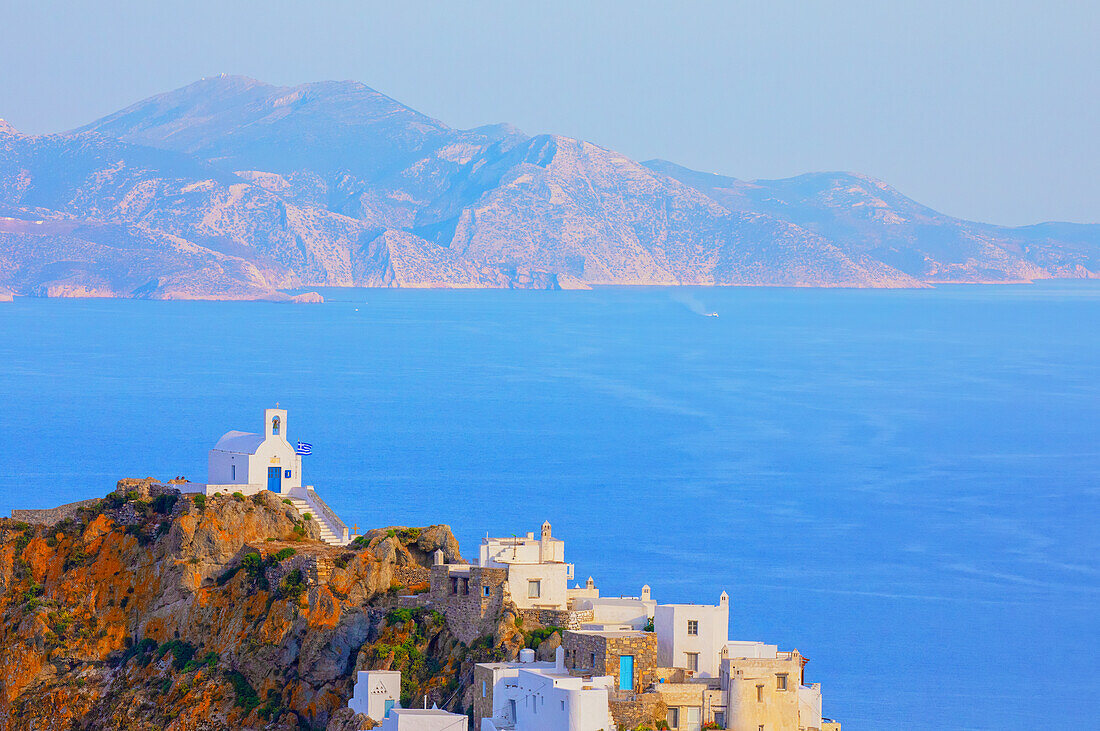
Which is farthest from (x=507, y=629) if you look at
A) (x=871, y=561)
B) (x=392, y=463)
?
(x=392, y=463)

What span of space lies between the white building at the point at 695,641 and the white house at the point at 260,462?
61.4 ft

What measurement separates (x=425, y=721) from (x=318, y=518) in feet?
50.9

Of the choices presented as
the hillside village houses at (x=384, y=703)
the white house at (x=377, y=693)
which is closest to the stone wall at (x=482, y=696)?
the hillside village houses at (x=384, y=703)

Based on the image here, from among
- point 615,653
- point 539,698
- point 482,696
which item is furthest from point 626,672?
point 482,696

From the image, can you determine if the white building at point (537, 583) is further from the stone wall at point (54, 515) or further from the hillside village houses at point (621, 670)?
the stone wall at point (54, 515)

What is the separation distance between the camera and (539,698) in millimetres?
42969

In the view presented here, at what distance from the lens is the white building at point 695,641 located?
46531 millimetres

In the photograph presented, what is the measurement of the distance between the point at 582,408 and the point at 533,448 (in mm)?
33424

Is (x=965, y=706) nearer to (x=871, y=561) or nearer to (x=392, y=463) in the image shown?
(x=871, y=561)

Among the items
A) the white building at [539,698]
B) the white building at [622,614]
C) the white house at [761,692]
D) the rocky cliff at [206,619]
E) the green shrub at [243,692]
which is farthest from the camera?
the green shrub at [243,692]

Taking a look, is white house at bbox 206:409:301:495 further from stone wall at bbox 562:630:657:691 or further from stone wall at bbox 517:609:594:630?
stone wall at bbox 562:630:657:691

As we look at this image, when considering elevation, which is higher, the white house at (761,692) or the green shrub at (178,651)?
the green shrub at (178,651)

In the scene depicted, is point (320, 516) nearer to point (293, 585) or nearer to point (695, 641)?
point (293, 585)

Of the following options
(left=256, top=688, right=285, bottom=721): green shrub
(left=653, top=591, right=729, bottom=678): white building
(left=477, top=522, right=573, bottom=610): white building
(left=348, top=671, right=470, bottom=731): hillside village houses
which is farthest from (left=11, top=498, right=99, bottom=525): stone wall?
(left=653, top=591, right=729, bottom=678): white building
